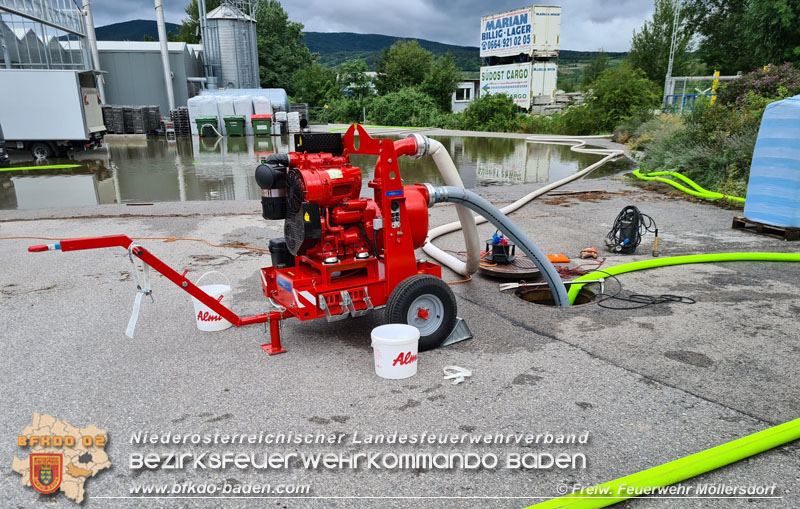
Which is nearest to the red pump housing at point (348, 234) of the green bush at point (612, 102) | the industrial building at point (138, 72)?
the green bush at point (612, 102)

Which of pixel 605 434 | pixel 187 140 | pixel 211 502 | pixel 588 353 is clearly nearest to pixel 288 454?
pixel 211 502

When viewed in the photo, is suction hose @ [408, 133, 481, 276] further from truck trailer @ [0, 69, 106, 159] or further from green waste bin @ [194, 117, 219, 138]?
green waste bin @ [194, 117, 219, 138]

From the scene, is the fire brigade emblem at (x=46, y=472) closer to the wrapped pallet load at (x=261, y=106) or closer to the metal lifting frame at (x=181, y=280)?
the metal lifting frame at (x=181, y=280)

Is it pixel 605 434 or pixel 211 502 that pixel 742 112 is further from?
pixel 211 502

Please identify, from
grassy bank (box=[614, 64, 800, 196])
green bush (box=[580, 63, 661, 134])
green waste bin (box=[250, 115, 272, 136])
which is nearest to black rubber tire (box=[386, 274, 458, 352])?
grassy bank (box=[614, 64, 800, 196])

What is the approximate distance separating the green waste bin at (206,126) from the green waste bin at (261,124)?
8.44 ft

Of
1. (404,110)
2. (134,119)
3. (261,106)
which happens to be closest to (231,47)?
(134,119)

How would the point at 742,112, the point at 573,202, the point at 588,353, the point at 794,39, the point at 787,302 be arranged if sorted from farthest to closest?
the point at 794,39 < the point at 742,112 < the point at 573,202 < the point at 787,302 < the point at 588,353

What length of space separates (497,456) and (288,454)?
1215 mm

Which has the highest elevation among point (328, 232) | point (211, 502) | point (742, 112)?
point (742, 112)

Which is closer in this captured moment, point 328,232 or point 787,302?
point 328,232

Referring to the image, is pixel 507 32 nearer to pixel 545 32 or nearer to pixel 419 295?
pixel 545 32

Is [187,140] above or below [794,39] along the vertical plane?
below

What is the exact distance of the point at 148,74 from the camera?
116 feet
